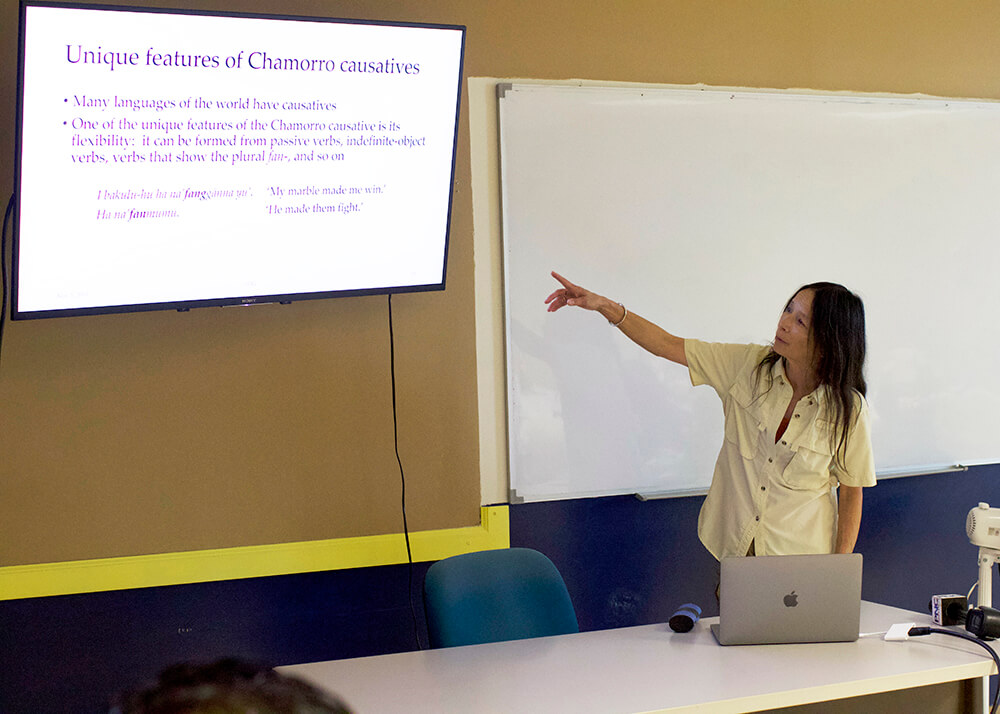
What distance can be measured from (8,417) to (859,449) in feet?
7.83

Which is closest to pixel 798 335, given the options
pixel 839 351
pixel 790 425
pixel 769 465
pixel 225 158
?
pixel 839 351

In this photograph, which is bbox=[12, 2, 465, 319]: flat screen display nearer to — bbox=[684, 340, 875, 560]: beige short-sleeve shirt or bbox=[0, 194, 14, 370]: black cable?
bbox=[0, 194, 14, 370]: black cable

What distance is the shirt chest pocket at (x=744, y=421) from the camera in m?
2.50

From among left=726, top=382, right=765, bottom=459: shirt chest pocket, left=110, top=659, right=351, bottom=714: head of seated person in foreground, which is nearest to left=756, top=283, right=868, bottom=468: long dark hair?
left=726, top=382, right=765, bottom=459: shirt chest pocket

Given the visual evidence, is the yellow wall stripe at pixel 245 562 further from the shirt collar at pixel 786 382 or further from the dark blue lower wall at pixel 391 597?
the shirt collar at pixel 786 382

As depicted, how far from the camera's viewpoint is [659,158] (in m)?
3.00

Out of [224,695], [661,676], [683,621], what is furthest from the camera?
[683,621]

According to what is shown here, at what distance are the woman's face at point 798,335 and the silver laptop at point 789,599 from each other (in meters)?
0.72

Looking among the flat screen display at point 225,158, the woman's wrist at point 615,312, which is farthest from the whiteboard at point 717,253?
the flat screen display at point 225,158

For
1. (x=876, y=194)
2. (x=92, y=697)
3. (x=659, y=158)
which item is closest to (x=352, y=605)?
(x=92, y=697)

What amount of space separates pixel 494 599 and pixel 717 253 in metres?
1.54

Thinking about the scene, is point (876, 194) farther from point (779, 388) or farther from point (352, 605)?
point (352, 605)

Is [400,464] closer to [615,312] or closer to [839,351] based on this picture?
[615,312]

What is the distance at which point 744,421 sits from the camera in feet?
8.33
